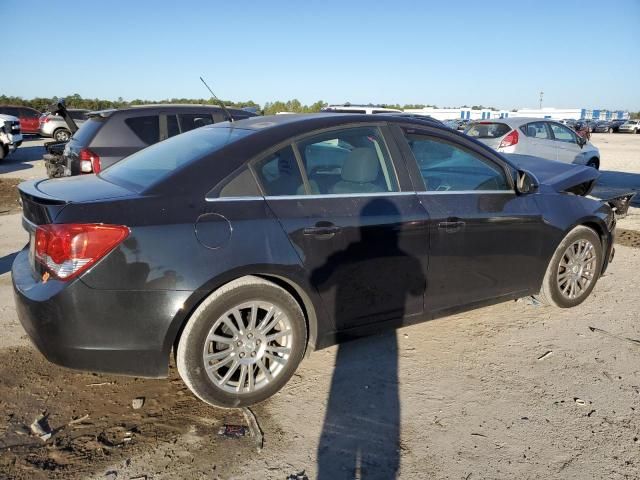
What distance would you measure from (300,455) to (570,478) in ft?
4.25

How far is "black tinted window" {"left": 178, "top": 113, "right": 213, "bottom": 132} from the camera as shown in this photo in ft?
26.2

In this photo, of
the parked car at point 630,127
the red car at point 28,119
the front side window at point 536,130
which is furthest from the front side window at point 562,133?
the parked car at point 630,127

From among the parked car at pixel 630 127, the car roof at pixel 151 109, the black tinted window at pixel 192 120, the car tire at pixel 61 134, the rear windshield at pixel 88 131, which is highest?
the parked car at pixel 630 127

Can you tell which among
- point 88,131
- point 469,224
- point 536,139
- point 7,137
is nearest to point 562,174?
point 469,224

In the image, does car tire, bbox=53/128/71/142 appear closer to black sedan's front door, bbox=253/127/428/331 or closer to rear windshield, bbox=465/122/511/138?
rear windshield, bbox=465/122/511/138

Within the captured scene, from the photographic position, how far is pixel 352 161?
3.44 meters

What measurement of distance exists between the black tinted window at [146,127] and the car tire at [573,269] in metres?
5.78

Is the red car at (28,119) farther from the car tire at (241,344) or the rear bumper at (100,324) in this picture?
the car tire at (241,344)

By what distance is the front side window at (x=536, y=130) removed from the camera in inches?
448

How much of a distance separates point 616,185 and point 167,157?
12.0 meters

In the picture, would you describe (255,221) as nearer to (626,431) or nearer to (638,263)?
(626,431)

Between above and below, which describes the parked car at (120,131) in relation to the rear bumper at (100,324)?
above

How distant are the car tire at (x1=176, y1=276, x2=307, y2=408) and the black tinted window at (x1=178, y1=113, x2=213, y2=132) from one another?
5676 millimetres

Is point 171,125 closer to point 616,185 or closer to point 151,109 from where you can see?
point 151,109
